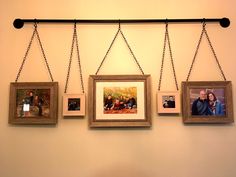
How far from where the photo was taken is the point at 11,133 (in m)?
1.32

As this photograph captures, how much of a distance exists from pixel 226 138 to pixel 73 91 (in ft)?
2.75

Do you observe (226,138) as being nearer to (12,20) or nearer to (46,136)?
(46,136)

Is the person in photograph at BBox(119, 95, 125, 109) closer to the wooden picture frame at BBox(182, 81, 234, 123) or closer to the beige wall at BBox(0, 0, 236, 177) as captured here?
the beige wall at BBox(0, 0, 236, 177)

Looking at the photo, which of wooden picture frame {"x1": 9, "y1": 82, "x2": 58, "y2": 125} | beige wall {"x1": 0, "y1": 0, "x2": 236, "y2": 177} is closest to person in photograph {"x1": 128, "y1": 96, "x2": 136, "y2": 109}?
beige wall {"x1": 0, "y1": 0, "x2": 236, "y2": 177}

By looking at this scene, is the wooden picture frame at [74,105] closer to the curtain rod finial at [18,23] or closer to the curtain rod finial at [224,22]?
the curtain rod finial at [18,23]

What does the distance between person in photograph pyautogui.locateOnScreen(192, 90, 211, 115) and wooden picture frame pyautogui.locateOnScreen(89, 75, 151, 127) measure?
0.78 feet

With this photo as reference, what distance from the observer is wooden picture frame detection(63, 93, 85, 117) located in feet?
4.24

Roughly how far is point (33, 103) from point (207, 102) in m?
0.90

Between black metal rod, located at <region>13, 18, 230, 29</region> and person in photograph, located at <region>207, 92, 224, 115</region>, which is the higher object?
black metal rod, located at <region>13, 18, 230, 29</region>

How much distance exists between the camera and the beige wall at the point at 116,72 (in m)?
1.29

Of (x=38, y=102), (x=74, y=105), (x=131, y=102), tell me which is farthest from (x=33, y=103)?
(x=131, y=102)

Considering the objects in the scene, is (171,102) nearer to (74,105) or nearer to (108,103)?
(108,103)

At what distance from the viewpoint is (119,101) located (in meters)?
1.30

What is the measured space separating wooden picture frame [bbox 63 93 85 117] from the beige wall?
0.05 metres
